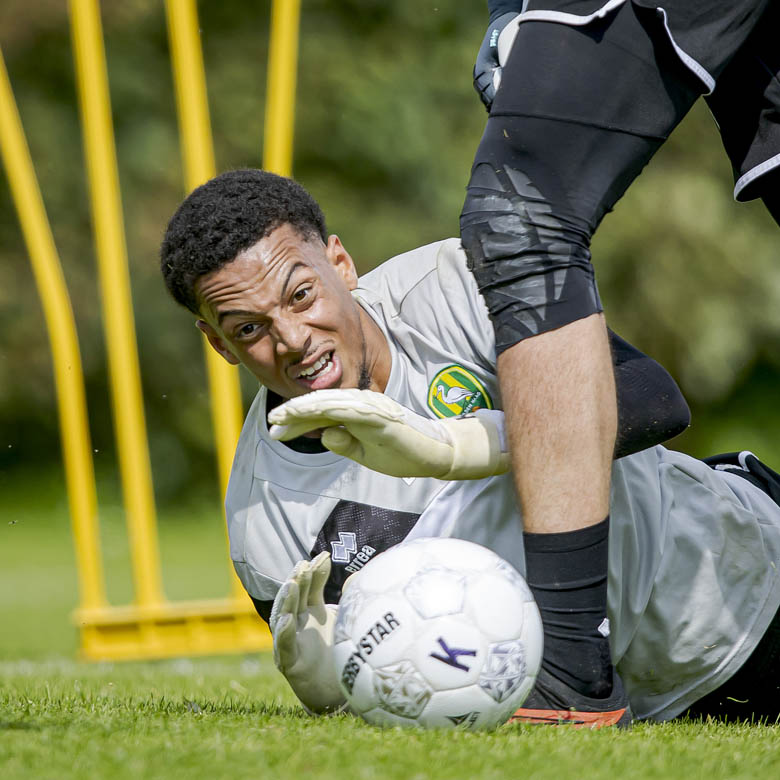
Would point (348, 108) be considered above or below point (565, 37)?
above

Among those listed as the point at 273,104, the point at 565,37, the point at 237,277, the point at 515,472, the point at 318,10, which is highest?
the point at 318,10

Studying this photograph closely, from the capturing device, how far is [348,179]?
56.1 feet

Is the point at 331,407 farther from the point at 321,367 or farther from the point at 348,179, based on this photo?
the point at 348,179

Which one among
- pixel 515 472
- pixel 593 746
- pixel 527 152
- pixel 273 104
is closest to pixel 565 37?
pixel 527 152

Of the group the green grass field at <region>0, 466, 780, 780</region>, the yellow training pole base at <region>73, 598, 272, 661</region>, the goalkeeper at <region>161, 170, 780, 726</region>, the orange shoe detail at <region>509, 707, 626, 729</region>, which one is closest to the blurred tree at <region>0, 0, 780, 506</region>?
the yellow training pole base at <region>73, 598, 272, 661</region>

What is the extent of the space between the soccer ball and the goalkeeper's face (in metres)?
0.77

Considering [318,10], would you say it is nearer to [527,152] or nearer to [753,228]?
[753,228]

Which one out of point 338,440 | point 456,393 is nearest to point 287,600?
point 338,440

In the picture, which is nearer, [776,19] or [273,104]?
[776,19]

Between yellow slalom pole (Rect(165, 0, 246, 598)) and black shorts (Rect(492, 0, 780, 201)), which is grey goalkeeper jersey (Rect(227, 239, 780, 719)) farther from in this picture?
yellow slalom pole (Rect(165, 0, 246, 598))

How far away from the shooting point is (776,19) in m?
2.89

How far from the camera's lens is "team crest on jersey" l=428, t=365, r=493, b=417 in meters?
2.94

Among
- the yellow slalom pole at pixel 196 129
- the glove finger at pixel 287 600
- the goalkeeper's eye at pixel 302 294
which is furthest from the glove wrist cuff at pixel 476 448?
the yellow slalom pole at pixel 196 129

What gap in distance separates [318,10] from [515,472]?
16.0 meters
